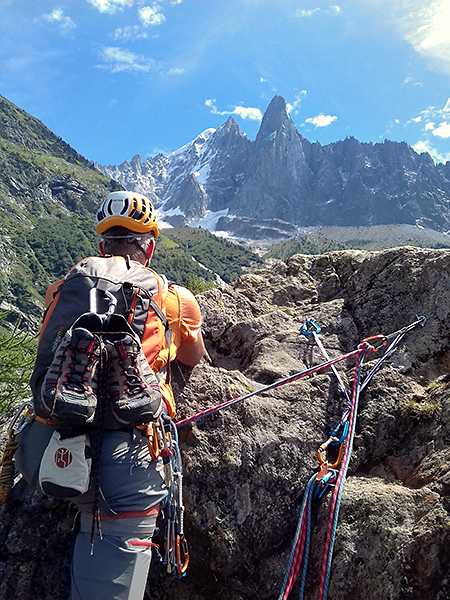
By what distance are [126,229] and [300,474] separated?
10.7 feet

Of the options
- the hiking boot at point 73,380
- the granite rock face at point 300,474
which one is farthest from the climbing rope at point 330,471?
the hiking boot at point 73,380

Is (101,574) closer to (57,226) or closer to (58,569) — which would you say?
(58,569)

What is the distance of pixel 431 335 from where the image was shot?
5406 millimetres

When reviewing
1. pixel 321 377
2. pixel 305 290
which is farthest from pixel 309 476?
pixel 305 290

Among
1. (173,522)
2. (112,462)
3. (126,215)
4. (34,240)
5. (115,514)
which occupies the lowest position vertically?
(173,522)

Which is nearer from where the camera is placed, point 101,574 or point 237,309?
point 101,574

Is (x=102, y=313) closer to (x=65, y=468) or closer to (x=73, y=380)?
(x=73, y=380)

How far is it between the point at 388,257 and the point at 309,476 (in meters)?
4.13

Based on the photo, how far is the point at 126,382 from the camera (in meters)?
2.76

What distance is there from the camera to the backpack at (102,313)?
272 cm

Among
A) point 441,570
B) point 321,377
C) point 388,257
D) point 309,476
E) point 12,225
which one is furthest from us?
point 12,225

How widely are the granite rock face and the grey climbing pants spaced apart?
4.34 ft

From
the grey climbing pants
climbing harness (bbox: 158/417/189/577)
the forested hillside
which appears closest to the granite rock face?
climbing harness (bbox: 158/417/189/577)

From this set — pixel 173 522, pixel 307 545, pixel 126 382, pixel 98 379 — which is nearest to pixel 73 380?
pixel 98 379
